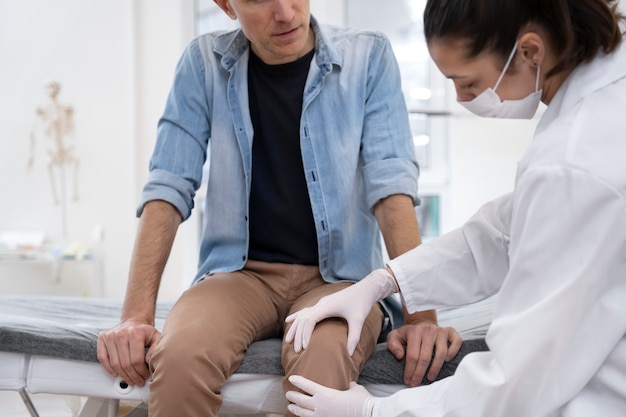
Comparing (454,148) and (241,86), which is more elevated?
(241,86)

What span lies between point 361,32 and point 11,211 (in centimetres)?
273

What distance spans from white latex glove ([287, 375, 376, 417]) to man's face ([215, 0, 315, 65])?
67 cm

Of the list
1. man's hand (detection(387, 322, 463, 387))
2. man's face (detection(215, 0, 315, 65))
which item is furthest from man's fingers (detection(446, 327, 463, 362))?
man's face (detection(215, 0, 315, 65))

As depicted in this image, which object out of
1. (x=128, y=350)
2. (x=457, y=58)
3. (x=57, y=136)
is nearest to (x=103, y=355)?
(x=128, y=350)

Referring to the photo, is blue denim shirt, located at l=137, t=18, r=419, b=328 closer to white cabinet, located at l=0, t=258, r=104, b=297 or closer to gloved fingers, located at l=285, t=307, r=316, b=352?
gloved fingers, located at l=285, t=307, r=316, b=352

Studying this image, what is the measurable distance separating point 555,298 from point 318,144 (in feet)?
2.39

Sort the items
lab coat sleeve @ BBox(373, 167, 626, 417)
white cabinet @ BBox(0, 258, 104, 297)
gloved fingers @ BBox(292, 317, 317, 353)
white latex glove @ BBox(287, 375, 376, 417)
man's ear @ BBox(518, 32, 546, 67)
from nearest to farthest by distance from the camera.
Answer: lab coat sleeve @ BBox(373, 167, 626, 417), man's ear @ BBox(518, 32, 546, 67), white latex glove @ BBox(287, 375, 376, 417), gloved fingers @ BBox(292, 317, 317, 353), white cabinet @ BBox(0, 258, 104, 297)

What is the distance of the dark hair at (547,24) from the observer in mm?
968

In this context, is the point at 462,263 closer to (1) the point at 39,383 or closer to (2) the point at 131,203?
(1) the point at 39,383

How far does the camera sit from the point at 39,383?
4.56 feet

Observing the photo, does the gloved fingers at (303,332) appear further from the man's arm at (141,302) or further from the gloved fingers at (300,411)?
the man's arm at (141,302)

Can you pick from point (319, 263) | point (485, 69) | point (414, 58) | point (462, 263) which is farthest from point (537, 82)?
point (414, 58)

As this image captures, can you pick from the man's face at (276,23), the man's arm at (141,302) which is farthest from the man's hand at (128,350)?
the man's face at (276,23)

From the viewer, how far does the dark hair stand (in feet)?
3.18
